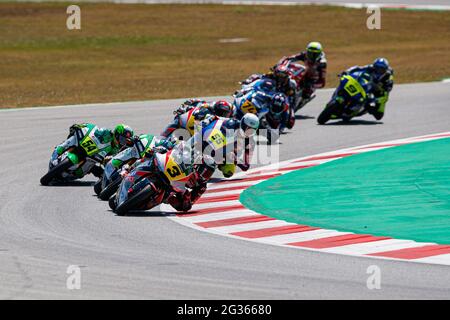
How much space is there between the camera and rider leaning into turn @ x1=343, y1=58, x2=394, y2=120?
998 inches

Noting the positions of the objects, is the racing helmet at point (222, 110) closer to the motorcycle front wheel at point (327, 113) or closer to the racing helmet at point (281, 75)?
the racing helmet at point (281, 75)

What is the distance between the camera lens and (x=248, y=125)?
52.6 ft

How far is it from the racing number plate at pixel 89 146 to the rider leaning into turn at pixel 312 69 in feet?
31.3

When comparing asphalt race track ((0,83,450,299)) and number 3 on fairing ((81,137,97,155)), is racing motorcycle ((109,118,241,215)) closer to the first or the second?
asphalt race track ((0,83,450,299))

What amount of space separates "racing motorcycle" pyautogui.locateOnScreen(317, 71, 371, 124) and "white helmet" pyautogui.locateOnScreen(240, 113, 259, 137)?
32.1 ft

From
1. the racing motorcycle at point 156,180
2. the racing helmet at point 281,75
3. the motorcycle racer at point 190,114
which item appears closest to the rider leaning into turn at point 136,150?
the racing motorcycle at point 156,180

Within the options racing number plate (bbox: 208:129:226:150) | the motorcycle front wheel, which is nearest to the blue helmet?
the motorcycle front wheel

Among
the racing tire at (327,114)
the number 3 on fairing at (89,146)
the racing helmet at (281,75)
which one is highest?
the racing helmet at (281,75)

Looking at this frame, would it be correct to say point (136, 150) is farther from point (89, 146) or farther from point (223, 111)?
point (223, 111)

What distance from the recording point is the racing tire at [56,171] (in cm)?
1727

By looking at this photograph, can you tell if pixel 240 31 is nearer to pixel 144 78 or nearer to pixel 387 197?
pixel 144 78

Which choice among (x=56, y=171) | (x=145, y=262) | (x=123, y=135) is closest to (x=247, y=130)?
(x=123, y=135)
